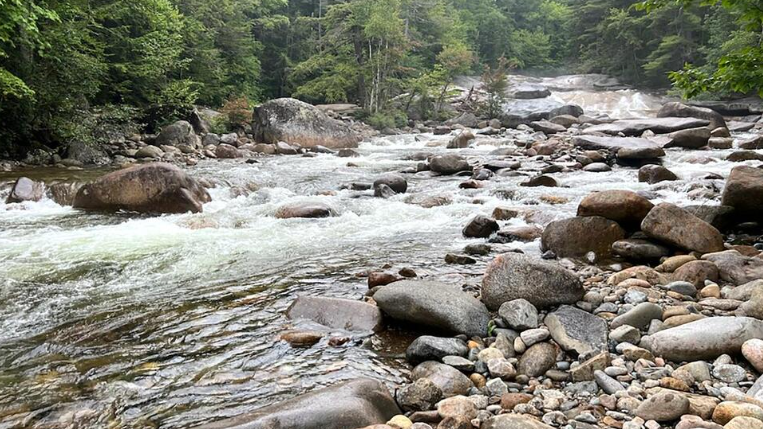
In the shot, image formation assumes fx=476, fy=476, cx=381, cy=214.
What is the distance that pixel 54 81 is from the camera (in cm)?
1335

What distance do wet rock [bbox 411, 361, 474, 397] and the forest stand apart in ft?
14.1

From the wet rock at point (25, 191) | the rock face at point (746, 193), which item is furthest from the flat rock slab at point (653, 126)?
the wet rock at point (25, 191)

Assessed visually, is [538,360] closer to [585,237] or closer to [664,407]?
[664,407]

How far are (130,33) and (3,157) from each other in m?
8.79

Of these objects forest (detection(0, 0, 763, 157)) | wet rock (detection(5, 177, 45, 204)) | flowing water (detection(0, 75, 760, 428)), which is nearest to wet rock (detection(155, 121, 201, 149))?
forest (detection(0, 0, 763, 157))

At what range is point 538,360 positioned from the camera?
3266 millimetres

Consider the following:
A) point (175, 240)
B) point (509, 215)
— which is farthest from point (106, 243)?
point (509, 215)

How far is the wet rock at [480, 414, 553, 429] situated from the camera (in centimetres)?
247

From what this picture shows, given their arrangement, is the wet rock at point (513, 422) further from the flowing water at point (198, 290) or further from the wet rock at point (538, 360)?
the flowing water at point (198, 290)

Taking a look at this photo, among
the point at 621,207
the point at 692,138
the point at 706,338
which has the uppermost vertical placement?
the point at 692,138

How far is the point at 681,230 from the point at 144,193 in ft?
28.6

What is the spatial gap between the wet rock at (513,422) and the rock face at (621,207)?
14.4ft

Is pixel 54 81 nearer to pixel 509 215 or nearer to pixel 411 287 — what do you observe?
pixel 509 215

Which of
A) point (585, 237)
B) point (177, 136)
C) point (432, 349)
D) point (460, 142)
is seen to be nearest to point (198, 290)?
point (432, 349)
